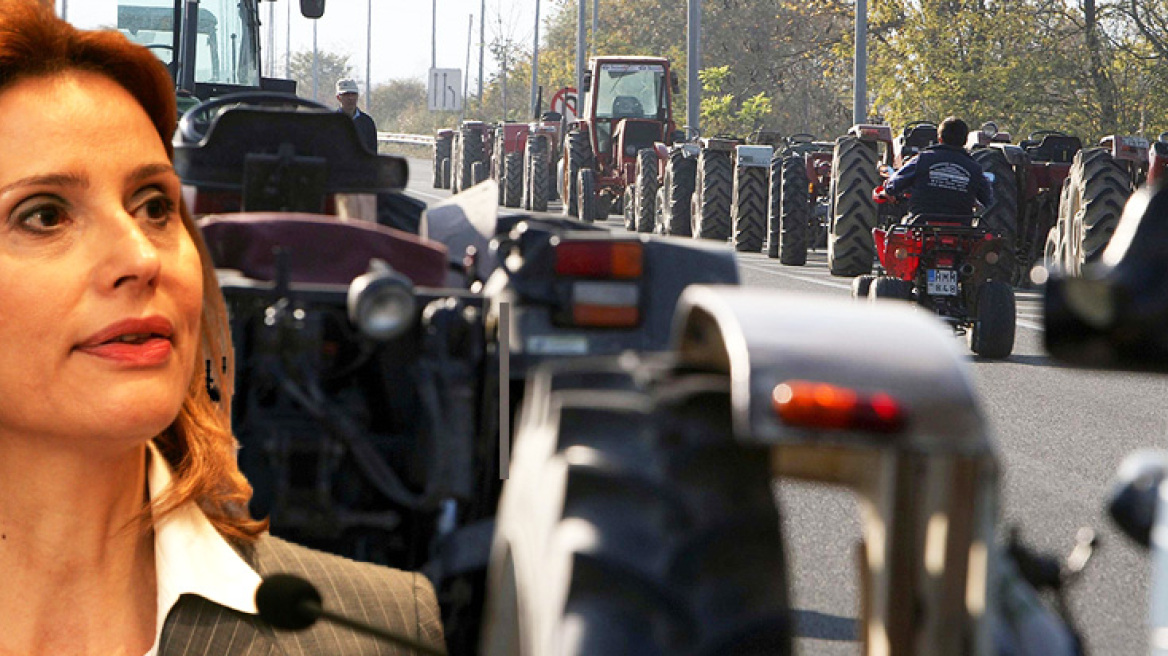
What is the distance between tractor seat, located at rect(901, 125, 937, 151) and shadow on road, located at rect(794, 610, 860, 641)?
53.9 feet

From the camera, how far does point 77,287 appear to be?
2.21m

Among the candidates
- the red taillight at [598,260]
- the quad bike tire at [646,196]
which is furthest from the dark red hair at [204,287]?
the quad bike tire at [646,196]

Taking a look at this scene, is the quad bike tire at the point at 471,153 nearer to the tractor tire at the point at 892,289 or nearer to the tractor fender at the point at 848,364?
the tractor tire at the point at 892,289

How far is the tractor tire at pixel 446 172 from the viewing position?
179 ft

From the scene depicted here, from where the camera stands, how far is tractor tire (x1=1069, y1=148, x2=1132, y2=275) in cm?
1817

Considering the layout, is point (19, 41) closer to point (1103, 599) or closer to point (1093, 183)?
point (1103, 599)

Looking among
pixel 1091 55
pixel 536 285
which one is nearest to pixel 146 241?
pixel 536 285

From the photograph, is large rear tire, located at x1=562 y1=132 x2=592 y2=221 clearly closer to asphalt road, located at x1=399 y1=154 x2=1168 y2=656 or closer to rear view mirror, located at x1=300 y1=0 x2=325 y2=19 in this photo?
asphalt road, located at x1=399 y1=154 x2=1168 y2=656

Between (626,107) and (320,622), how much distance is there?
35882 millimetres

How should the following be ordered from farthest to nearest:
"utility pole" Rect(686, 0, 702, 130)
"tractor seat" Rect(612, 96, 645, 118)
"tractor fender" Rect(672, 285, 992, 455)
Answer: "utility pole" Rect(686, 0, 702, 130) < "tractor seat" Rect(612, 96, 645, 118) < "tractor fender" Rect(672, 285, 992, 455)

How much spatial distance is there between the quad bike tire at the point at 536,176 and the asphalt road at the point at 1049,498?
2223cm

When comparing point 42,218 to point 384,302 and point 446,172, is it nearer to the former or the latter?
point 384,302

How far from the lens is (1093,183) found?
→ 18359 mm

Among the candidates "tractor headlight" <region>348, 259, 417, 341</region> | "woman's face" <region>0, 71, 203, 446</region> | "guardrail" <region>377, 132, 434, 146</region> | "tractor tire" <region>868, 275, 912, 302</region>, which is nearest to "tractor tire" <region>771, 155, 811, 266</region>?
"tractor tire" <region>868, 275, 912, 302</region>
